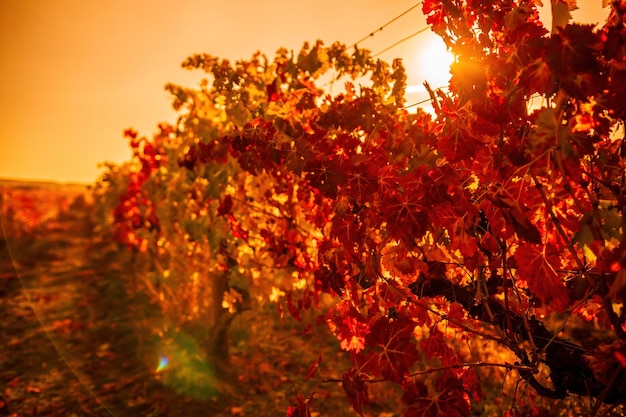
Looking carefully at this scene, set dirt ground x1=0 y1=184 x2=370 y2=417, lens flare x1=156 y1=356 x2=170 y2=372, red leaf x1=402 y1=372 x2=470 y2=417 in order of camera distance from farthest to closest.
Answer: lens flare x1=156 y1=356 x2=170 y2=372
dirt ground x1=0 y1=184 x2=370 y2=417
red leaf x1=402 y1=372 x2=470 y2=417

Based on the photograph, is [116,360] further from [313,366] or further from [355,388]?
[355,388]

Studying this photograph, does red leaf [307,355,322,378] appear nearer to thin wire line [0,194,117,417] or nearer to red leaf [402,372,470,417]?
red leaf [402,372,470,417]

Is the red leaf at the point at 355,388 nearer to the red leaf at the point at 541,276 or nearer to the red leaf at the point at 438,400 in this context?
the red leaf at the point at 438,400

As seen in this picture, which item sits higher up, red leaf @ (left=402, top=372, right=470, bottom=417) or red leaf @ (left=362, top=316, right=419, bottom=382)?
red leaf @ (left=362, top=316, right=419, bottom=382)

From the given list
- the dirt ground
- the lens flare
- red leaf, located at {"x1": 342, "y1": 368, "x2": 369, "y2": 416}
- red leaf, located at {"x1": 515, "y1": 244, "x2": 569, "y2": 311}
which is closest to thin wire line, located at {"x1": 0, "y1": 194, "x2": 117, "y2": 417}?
the dirt ground

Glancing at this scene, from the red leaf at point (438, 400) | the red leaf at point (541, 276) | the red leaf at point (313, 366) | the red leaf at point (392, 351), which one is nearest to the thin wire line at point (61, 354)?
the red leaf at point (313, 366)

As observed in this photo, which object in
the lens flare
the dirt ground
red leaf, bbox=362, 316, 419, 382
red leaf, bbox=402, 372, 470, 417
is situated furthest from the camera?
the lens flare

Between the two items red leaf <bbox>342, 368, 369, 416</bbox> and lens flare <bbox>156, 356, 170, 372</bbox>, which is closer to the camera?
red leaf <bbox>342, 368, 369, 416</bbox>

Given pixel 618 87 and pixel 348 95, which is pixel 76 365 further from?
pixel 618 87

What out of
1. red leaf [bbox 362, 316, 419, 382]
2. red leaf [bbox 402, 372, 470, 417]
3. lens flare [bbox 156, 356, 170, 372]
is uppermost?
red leaf [bbox 362, 316, 419, 382]

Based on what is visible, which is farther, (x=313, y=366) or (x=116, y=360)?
(x=116, y=360)

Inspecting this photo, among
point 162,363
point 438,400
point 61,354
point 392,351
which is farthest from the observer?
point 61,354

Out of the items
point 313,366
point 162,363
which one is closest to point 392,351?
point 313,366

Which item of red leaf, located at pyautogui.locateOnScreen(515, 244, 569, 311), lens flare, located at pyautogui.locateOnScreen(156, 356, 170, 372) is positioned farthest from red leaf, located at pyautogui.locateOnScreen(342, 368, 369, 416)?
lens flare, located at pyautogui.locateOnScreen(156, 356, 170, 372)
